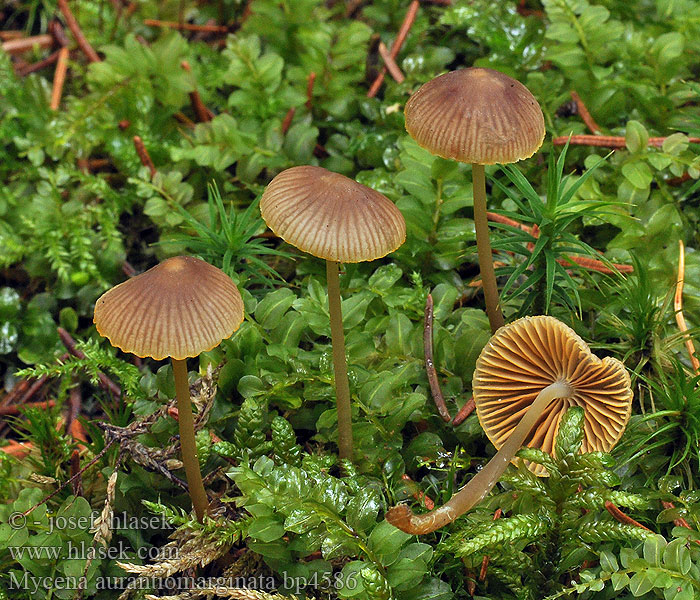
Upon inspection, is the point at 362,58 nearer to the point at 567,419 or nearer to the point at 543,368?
the point at 543,368

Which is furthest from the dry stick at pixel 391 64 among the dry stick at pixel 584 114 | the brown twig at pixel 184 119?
the brown twig at pixel 184 119

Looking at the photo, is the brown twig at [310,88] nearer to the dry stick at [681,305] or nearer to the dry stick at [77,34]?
the dry stick at [77,34]

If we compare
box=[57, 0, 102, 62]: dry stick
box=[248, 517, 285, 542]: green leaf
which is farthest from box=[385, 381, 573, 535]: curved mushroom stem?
box=[57, 0, 102, 62]: dry stick

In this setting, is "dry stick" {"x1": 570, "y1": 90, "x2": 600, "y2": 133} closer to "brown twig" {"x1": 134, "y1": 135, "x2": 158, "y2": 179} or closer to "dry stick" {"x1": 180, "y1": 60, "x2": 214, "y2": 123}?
"dry stick" {"x1": 180, "y1": 60, "x2": 214, "y2": 123}

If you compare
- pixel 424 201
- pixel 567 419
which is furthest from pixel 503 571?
pixel 424 201

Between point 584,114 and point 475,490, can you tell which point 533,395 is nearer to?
point 475,490
